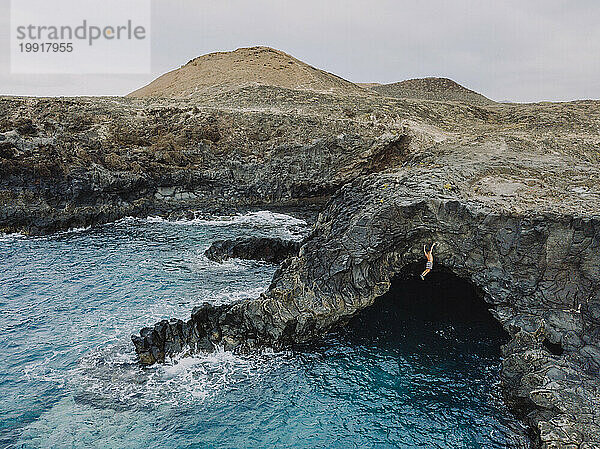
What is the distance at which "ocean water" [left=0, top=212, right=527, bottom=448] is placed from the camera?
683 inches

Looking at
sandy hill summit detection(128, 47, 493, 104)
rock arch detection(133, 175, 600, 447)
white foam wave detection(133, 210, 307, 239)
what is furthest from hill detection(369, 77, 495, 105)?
rock arch detection(133, 175, 600, 447)

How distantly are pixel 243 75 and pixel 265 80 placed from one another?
411cm

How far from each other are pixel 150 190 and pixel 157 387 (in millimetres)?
29499

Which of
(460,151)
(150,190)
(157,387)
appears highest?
(460,151)

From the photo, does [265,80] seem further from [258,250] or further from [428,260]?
[428,260]

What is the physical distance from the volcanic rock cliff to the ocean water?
1.35m

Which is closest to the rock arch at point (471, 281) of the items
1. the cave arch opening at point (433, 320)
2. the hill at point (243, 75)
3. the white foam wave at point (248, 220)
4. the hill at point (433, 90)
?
the cave arch opening at point (433, 320)

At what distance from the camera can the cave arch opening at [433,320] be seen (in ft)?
73.2

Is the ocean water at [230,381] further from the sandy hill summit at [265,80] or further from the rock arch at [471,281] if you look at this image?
the sandy hill summit at [265,80]

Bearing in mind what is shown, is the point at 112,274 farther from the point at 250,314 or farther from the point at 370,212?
the point at 370,212

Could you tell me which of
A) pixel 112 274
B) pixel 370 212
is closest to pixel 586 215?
pixel 370 212

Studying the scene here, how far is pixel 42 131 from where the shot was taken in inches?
1738

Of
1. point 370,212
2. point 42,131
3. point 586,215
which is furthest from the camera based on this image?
point 42,131

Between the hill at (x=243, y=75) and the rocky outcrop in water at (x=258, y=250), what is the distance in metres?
33.2
